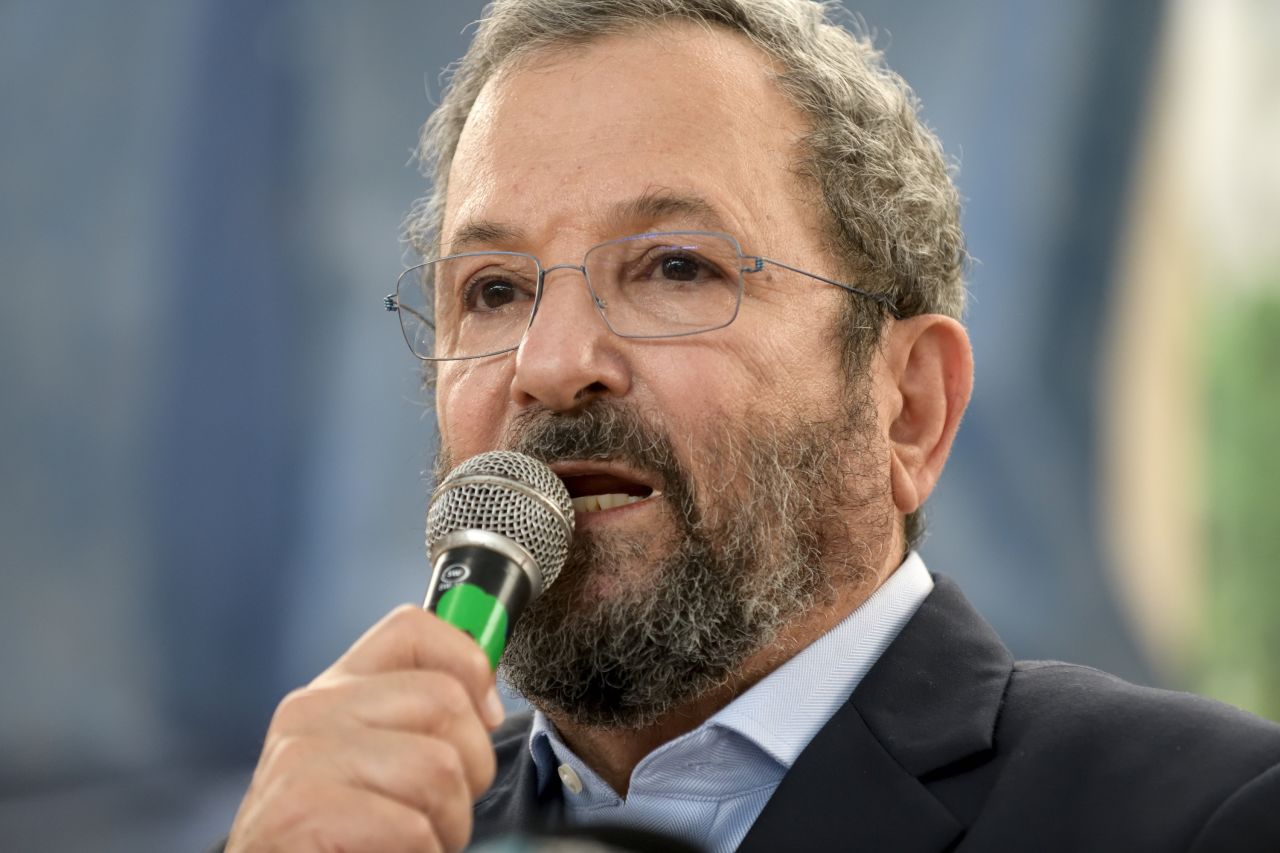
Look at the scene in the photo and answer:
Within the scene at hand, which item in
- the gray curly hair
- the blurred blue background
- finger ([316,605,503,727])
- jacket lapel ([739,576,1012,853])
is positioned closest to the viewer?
finger ([316,605,503,727])

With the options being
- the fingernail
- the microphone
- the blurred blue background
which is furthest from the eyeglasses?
the blurred blue background

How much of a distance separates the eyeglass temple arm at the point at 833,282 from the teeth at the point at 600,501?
48 centimetres

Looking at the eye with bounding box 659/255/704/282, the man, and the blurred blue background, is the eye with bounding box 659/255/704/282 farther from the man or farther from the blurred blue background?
the blurred blue background

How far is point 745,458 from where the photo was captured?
229 cm

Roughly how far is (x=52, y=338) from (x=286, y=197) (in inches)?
29.0

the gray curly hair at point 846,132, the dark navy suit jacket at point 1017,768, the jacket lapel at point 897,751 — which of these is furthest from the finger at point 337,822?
the gray curly hair at point 846,132

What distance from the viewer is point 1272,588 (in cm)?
402

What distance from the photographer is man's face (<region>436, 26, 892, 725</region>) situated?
2.20m

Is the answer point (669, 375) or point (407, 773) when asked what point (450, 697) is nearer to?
point (407, 773)

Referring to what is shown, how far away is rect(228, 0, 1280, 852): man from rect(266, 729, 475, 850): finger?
73 centimetres

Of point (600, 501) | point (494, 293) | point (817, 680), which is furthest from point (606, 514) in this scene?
point (494, 293)

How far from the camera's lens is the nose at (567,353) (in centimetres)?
220

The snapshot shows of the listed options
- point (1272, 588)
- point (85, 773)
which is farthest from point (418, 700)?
point (1272, 588)

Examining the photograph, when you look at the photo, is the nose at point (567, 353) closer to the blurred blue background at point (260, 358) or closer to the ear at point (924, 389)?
the ear at point (924, 389)
